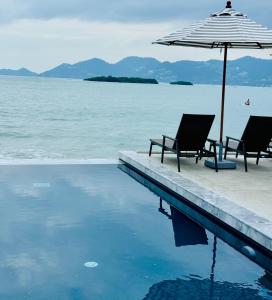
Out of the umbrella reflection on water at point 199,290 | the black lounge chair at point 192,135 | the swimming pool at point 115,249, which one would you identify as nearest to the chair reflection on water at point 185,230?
the swimming pool at point 115,249

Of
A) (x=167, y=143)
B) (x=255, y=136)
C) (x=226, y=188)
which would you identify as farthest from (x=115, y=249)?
(x=255, y=136)

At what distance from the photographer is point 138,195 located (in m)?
6.85

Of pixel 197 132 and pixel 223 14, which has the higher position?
pixel 223 14

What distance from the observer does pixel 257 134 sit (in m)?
7.87

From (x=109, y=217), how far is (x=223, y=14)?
3683 mm

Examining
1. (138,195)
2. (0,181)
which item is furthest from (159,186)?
(0,181)

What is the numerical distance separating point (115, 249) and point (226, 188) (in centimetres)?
227

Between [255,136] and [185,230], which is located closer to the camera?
[185,230]

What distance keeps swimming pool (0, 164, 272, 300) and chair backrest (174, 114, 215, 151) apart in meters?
1.05

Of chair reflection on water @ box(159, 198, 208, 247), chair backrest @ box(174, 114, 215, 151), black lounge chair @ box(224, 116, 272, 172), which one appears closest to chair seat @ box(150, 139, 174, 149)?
chair backrest @ box(174, 114, 215, 151)

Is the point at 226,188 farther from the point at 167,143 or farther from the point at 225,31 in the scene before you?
the point at 225,31

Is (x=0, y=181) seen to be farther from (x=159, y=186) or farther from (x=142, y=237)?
(x=142, y=237)

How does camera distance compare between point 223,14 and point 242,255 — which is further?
point 223,14

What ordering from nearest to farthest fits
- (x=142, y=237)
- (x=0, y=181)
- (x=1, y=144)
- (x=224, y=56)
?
(x=142, y=237) < (x=0, y=181) < (x=224, y=56) < (x=1, y=144)
